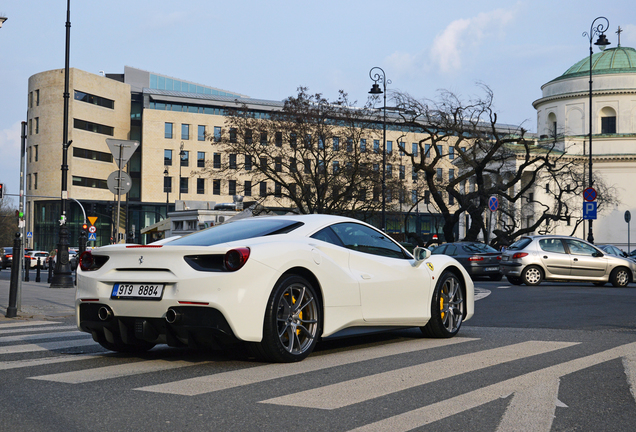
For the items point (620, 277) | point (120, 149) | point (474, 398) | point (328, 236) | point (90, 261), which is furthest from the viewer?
point (620, 277)

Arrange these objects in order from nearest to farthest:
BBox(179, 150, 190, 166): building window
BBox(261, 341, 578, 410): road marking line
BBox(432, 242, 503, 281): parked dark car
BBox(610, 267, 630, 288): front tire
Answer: BBox(261, 341, 578, 410): road marking line → BBox(610, 267, 630, 288): front tire → BBox(432, 242, 503, 281): parked dark car → BBox(179, 150, 190, 166): building window

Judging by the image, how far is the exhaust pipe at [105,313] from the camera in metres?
6.43

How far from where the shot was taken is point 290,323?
256 inches

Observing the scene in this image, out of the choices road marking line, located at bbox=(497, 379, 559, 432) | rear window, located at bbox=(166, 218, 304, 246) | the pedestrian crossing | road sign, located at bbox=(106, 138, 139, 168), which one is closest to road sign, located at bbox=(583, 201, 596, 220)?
road sign, located at bbox=(106, 138, 139, 168)

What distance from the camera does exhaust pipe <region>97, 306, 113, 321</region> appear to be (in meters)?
6.43

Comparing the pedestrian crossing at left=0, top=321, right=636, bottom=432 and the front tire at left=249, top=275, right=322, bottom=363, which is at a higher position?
the front tire at left=249, top=275, right=322, bottom=363

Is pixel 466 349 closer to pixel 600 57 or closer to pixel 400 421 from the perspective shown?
pixel 400 421

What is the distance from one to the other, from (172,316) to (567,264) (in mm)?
19253

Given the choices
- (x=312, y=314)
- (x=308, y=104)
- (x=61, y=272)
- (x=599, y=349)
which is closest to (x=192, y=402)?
(x=312, y=314)

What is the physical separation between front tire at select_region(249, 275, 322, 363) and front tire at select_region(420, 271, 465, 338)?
6.62 feet

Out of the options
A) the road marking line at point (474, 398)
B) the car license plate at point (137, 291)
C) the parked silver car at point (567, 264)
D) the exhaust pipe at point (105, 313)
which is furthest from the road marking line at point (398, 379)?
the parked silver car at point (567, 264)

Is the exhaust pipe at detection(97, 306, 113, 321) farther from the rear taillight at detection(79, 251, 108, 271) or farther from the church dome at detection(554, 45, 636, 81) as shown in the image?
the church dome at detection(554, 45, 636, 81)

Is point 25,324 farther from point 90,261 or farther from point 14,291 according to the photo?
point 90,261

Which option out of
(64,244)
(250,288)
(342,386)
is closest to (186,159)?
(64,244)
